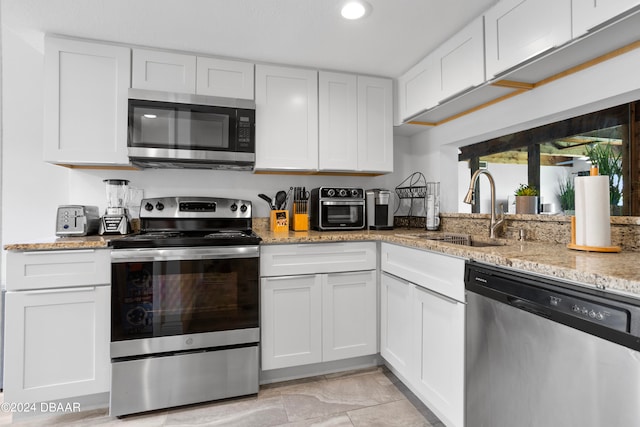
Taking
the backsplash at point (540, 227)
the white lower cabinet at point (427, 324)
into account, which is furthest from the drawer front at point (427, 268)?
the backsplash at point (540, 227)

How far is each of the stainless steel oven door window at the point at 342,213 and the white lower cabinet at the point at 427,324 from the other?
44 centimetres

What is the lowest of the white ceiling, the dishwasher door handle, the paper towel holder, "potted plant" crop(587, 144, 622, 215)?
the dishwasher door handle

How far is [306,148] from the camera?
244 centimetres

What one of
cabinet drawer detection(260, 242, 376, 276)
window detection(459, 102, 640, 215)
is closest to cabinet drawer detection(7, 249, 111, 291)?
cabinet drawer detection(260, 242, 376, 276)

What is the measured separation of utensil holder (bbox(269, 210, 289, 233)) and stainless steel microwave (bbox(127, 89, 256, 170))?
1.37 ft

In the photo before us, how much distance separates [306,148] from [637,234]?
190cm

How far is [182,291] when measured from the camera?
6.06 feet

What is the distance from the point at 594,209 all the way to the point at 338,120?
1698mm

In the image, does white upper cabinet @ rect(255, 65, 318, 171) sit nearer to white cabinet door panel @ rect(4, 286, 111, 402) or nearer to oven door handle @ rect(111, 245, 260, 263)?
oven door handle @ rect(111, 245, 260, 263)

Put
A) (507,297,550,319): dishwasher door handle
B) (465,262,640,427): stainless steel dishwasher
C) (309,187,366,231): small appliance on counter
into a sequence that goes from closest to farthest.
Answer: (465,262,640,427): stainless steel dishwasher
(507,297,550,319): dishwasher door handle
(309,187,366,231): small appliance on counter

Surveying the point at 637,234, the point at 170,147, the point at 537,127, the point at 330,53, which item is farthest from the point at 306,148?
the point at 637,234

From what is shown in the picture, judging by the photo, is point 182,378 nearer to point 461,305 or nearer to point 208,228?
point 208,228

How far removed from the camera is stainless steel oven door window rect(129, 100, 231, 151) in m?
2.10

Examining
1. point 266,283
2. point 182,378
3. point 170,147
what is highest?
point 170,147
